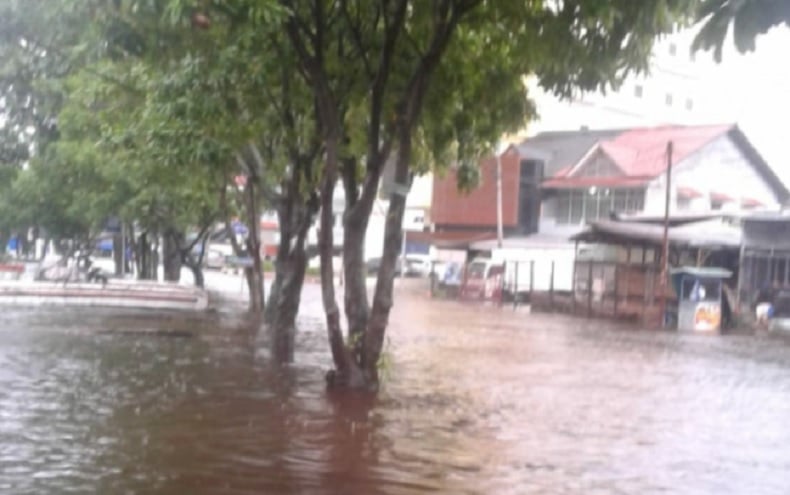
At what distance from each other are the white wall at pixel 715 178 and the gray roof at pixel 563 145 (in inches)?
217

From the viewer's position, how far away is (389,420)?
13.3m

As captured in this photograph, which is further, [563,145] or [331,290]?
[563,145]

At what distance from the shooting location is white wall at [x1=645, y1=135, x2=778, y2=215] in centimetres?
5300

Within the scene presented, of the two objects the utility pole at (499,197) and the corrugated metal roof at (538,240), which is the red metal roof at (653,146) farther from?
the utility pole at (499,197)

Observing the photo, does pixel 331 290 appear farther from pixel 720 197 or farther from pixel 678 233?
pixel 720 197

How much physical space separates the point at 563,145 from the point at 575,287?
71.5 ft

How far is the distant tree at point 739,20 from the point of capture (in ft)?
16.0

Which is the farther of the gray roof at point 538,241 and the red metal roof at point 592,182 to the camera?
the gray roof at point 538,241

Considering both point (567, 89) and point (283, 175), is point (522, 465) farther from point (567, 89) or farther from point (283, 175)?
point (283, 175)

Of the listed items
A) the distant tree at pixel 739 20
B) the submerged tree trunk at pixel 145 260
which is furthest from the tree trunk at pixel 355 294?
the submerged tree trunk at pixel 145 260

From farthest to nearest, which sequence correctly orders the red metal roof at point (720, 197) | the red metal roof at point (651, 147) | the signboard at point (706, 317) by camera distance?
the red metal roof at point (720, 197) → the red metal roof at point (651, 147) → the signboard at point (706, 317)

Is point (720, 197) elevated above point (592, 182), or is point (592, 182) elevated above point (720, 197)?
point (592, 182)

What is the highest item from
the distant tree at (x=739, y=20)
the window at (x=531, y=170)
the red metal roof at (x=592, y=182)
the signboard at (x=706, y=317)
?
the window at (x=531, y=170)

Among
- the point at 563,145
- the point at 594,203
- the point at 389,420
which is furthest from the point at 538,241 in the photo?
the point at 389,420
